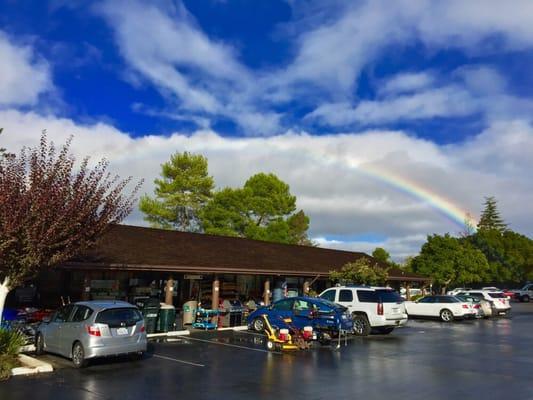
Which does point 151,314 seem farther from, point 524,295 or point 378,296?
point 524,295

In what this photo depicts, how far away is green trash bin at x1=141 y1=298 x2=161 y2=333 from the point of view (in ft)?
61.0

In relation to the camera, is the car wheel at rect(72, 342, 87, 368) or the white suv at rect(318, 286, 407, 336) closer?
the car wheel at rect(72, 342, 87, 368)

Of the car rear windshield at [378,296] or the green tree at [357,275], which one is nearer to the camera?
the car rear windshield at [378,296]

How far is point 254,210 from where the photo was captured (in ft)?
181

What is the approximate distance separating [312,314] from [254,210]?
37.5 m

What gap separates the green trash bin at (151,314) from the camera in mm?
18594

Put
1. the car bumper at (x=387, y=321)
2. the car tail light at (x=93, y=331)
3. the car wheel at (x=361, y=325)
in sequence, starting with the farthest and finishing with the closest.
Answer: the car wheel at (x=361, y=325), the car bumper at (x=387, y=321), the car tail light at (x=93, y=331)

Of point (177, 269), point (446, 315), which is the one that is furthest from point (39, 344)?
point (446, 315)

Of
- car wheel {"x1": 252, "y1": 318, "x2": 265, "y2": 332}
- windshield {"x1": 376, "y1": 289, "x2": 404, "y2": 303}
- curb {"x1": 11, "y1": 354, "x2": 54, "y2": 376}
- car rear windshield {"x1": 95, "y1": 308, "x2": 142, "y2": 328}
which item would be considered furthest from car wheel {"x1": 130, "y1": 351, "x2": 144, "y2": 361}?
windshield {"x1": 376, "y1": 289, "x2": 404, "y2": 303}

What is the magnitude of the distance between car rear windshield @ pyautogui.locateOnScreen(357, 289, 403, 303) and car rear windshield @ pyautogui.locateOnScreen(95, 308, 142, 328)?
9.83 metres

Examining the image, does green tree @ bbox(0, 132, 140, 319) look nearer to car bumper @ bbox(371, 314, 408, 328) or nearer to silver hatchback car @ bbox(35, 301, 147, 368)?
silver hatchback car @ bbox(35, 301, 147, 368)

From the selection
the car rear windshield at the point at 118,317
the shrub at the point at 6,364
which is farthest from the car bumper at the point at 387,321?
the shrub at the point at 6,364

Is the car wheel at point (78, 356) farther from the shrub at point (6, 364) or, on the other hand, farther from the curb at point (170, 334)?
the curb at point (170, 334)

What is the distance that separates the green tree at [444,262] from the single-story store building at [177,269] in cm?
1437
